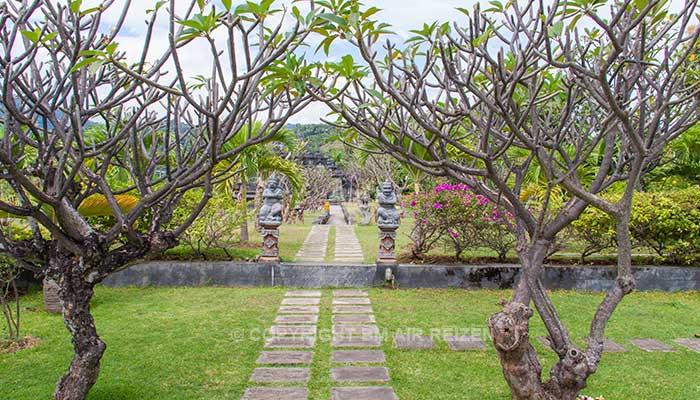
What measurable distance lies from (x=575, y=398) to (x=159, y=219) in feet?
8.94

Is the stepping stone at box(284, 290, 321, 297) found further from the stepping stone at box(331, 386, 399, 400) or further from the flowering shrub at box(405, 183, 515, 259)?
the stepping stone at box(331, 386, 399, 400)

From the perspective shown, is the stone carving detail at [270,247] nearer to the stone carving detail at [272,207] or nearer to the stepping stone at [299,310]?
the stone carving detail at [272,207]

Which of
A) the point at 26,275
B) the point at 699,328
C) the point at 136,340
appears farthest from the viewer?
the point at 26,275

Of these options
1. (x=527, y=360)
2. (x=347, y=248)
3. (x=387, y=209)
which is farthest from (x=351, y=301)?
(x=347, y=248)

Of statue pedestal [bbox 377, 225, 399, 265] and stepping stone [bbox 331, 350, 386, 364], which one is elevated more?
statue pedestal [bbox 377, 225, 399, 265]

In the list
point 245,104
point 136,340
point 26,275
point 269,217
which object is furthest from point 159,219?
point 26,275

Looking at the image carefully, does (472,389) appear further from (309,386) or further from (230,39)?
(230,39)

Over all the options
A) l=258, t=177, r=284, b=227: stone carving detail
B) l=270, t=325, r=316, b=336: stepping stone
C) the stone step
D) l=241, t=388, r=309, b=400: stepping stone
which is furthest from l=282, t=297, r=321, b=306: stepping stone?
l=241, t=388, r=309, b=400: stepping stone

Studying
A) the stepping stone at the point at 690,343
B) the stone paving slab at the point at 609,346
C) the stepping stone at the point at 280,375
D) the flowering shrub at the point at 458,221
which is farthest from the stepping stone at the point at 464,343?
the flowering shrub at the point at 458,221

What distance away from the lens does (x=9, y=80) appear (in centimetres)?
242

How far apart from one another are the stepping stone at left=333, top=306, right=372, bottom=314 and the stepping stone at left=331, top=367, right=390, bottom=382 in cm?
186

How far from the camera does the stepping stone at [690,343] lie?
486 cm

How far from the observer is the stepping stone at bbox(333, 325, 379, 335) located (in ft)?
17.0

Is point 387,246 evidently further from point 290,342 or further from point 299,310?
point 290,342
